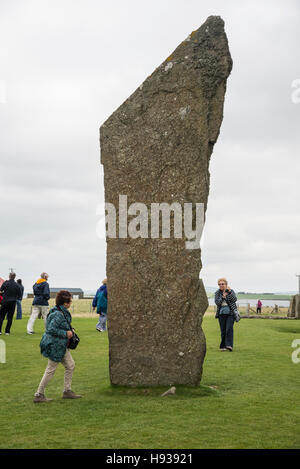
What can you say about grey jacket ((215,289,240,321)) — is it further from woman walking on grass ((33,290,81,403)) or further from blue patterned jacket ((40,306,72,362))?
blue patterned jacket ((40,306,72,362))

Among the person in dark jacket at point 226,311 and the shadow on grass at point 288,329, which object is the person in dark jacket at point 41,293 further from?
the shadow on grass at point 288,329

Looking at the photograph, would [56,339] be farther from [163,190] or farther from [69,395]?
[163,190]

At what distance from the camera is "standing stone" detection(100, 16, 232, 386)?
27.2 feet

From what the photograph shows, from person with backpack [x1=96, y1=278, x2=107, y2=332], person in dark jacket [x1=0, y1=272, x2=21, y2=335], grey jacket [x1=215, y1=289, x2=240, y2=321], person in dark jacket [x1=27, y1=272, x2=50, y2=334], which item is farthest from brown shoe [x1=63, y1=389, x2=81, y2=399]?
person with backpack [x1=96, y1=278, x2=107, y2=332]

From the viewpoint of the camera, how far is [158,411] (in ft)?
23.3

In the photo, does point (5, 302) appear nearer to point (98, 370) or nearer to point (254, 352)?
point (98, 370)

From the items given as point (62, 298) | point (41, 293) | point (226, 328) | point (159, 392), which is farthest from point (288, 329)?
point (62, 298)

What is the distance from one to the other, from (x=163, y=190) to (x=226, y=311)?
5.59 meters

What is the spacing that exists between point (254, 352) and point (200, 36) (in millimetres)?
7871

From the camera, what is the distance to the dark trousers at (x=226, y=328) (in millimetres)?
13148

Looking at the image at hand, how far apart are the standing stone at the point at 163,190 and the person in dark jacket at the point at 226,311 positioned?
4.95 meters

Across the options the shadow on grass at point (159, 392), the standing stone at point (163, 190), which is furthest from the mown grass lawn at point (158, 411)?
the standing stone at point (163, 190)
